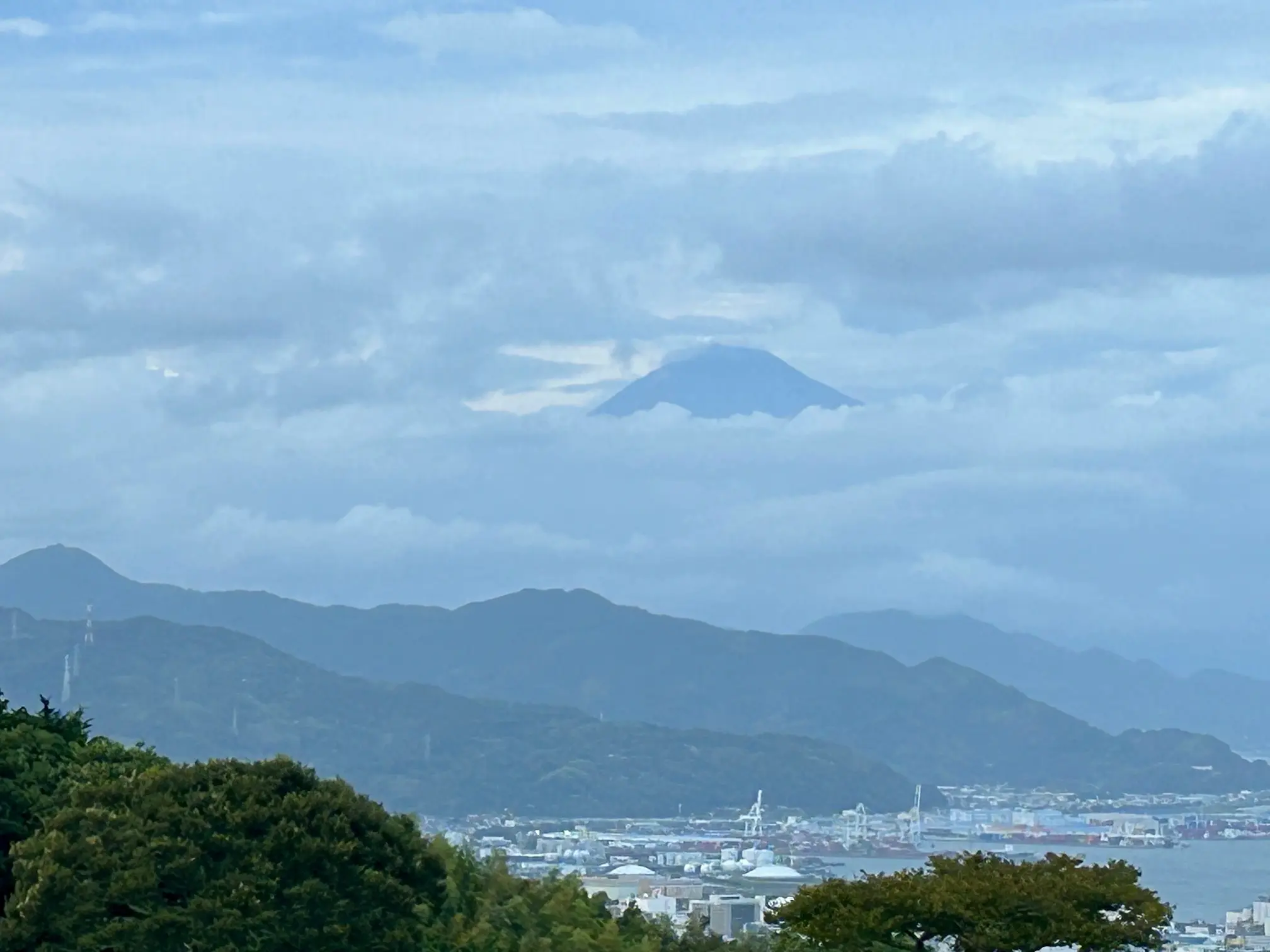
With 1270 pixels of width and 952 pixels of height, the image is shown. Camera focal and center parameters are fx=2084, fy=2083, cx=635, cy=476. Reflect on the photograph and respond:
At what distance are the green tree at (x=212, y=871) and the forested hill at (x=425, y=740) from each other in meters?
140

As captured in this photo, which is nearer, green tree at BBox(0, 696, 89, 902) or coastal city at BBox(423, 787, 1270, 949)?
green tree at BBox(0, 696, 89, 902)

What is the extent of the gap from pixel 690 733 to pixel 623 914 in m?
162

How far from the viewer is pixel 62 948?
19.2m

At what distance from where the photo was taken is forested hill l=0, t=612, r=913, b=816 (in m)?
170

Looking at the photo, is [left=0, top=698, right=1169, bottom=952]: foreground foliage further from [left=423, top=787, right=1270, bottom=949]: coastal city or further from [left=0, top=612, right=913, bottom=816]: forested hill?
[left=0, top=612, right=913, bottom=816]: forested hill

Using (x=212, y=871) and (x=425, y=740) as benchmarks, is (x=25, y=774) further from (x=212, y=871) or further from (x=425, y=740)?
(x=425, y=740)

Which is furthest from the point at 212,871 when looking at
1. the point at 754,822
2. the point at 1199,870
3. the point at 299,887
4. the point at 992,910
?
the point at 754,822

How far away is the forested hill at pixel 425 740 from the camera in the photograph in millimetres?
170125

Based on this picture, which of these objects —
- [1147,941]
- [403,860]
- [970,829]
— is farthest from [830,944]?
[970,829]

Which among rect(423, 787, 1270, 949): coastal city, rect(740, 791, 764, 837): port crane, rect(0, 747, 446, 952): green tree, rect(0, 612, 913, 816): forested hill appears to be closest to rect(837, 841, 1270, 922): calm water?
rect(423, 787, 1270, 949): coastal city

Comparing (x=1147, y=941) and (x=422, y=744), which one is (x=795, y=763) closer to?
(x=422, y=744)

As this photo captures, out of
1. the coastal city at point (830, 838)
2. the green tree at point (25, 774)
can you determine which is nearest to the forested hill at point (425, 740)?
the coastal city at point (830, 838)

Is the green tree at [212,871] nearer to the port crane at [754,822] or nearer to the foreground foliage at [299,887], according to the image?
the foreground foliage at [299,887]

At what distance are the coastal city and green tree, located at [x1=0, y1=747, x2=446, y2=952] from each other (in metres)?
39.6
